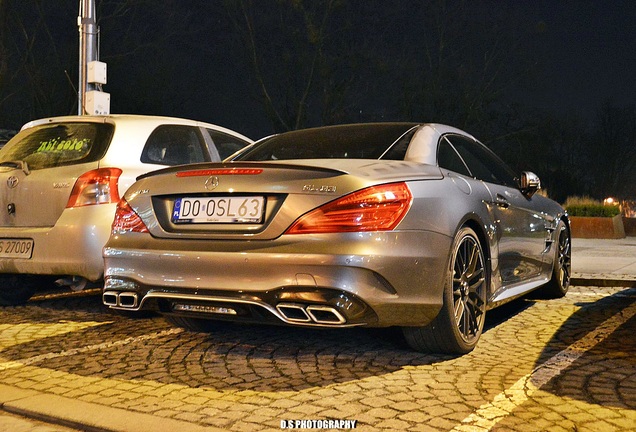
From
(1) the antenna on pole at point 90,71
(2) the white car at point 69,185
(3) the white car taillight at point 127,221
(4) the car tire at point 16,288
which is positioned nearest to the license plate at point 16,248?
(2) the white car at point 69,185

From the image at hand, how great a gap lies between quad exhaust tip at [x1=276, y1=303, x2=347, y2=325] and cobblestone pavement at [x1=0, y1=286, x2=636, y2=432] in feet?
1.17

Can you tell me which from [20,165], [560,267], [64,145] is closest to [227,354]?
[64,145]

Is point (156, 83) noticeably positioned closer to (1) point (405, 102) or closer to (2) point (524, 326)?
(1) point (405, 102)

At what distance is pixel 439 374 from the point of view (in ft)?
14.3

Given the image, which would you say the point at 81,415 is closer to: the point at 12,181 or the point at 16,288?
the point at 12,181

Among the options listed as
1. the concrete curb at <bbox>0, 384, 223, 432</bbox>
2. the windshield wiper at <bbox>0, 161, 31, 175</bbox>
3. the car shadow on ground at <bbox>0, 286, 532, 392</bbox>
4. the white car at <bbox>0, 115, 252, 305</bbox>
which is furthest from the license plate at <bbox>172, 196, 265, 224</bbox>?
the windshield wiper at <bbox>0, 161, 31, 175</bbox>

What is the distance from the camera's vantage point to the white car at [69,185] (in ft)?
19.3

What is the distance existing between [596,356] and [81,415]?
9.77ft

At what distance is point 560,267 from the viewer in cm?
725

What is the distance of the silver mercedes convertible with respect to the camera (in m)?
4.01

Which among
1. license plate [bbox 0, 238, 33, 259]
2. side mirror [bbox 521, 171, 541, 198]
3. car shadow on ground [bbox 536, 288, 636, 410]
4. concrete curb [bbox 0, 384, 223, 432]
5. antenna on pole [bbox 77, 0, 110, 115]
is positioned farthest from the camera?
antenna on pole [bbox 77, 0, 110, 115]

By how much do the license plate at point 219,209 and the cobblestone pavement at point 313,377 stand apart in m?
0.86

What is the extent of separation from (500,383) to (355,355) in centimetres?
104

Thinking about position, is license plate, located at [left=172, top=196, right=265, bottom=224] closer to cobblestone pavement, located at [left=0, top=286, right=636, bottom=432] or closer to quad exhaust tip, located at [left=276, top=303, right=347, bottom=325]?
quad exhaust tip, located at [left=276, top=303, right=347, bottom=325]
